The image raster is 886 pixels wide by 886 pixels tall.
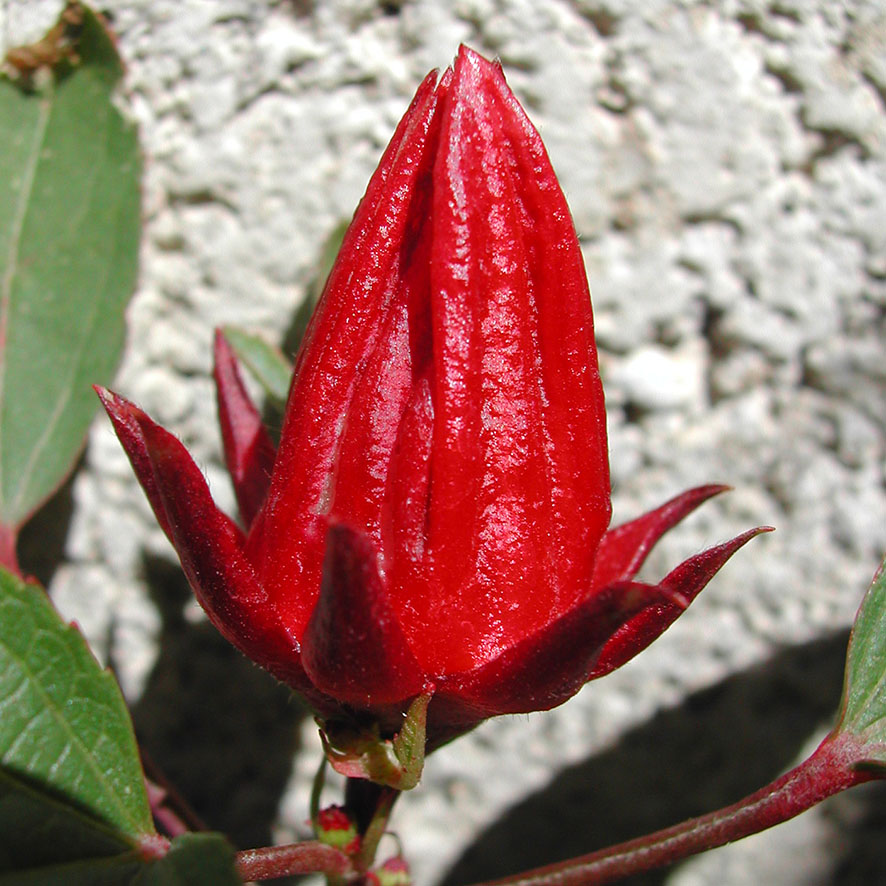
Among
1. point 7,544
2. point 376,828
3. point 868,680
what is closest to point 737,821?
point 868,680

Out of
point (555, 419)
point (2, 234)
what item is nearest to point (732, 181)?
point (555, 419)

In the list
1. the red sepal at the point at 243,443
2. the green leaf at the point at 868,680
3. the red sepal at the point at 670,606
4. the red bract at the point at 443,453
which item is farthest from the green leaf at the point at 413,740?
the green leaf at the point at 868,680

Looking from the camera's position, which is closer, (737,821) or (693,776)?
(737,821)

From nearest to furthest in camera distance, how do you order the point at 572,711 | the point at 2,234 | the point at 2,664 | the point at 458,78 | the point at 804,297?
the point at 458,78
the point at 2,664
the point at 2,234
the point at 804,297
the point at 572,711

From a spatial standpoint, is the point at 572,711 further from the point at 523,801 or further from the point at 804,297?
the point at 804,297

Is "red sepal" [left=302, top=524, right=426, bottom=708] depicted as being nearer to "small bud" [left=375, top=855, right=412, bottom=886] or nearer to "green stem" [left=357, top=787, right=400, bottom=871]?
"green stem" [left=357, top=787, right=400, bottom=871]

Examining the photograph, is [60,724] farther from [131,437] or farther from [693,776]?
[693,776]
